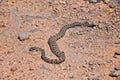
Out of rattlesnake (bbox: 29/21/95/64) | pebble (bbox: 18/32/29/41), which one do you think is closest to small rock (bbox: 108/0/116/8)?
rattlesnake (bbox: 29/21/95/64)

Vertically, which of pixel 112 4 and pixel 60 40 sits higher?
pixel 112 4

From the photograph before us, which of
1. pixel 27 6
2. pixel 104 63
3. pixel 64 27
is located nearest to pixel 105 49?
pixel 104 63

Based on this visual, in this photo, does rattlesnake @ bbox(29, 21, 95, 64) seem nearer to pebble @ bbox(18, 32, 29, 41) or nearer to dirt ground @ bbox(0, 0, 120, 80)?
dirt ground @ bbox(0, 0, 120, 80)

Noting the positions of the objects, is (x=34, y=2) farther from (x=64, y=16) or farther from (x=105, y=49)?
(x=105, y=49)

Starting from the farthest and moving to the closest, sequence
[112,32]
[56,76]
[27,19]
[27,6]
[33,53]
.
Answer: [27,6] < [27,19] < [112,32] < [33,53] < [56,76]

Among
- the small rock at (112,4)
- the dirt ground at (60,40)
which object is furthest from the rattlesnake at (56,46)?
the small rock at (112,4)

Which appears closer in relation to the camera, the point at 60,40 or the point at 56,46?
the point at 56,46

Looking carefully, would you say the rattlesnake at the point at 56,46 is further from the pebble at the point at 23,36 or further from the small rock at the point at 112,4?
the small rock at the point at 112,4

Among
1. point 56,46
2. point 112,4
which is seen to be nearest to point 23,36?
point 56,46

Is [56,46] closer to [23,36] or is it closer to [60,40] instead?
[60,40]
